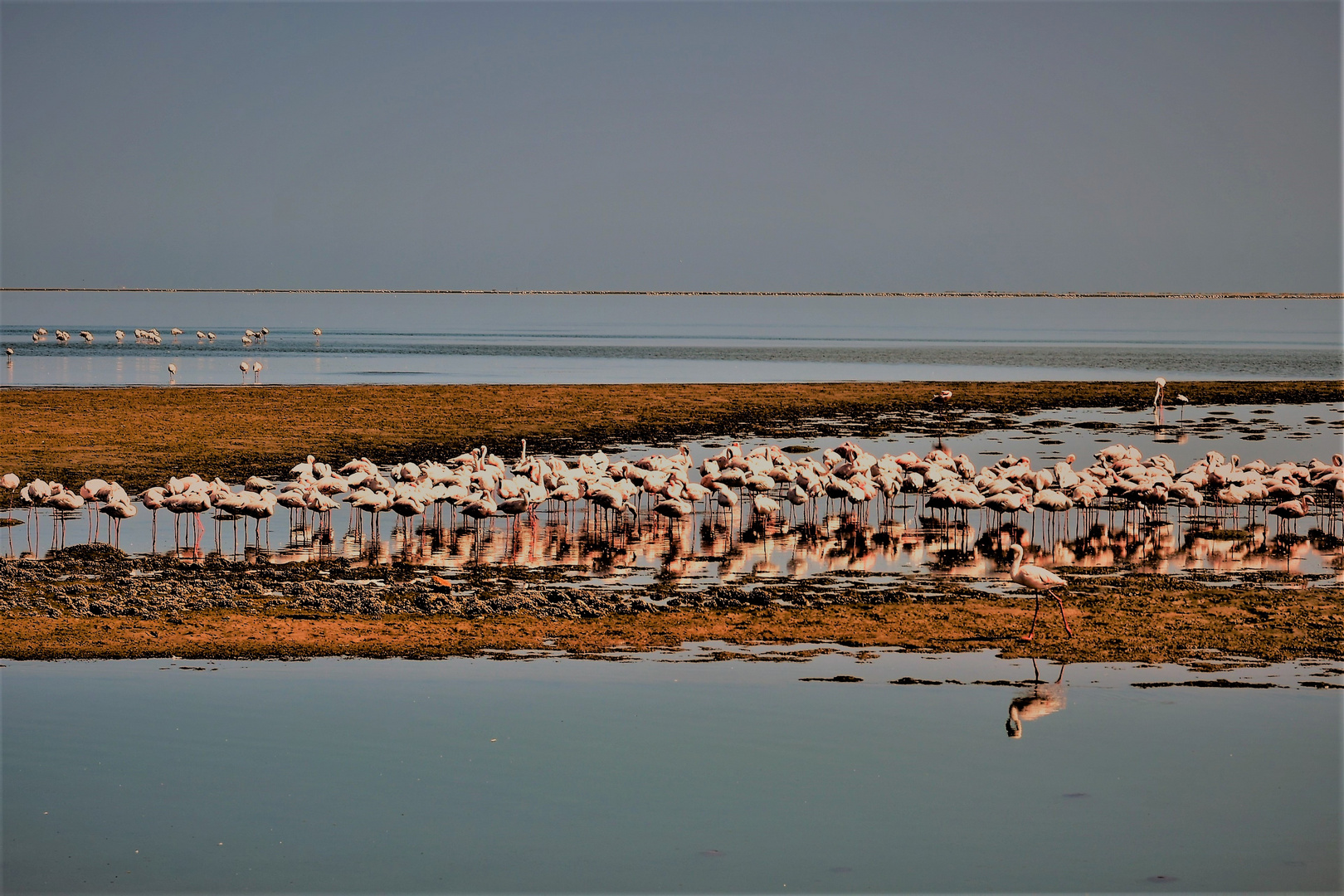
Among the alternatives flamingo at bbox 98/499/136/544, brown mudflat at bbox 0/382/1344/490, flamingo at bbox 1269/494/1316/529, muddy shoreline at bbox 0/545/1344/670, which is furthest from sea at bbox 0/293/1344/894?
brown mudflat at bbox 0/382/1344/490

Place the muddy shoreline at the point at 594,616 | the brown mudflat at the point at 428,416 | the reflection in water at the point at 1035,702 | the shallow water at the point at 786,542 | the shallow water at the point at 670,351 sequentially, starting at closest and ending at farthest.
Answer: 1. the reflection in water at the point at 1035,702
2. the muddy shoreline at the point at 594,616
3. the shallow water at the point at 786,542
4. the brown mudflat at the point at 428,416
5. the shallow water at the point at 670,351

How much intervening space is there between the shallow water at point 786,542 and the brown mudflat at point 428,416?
4.32 meters

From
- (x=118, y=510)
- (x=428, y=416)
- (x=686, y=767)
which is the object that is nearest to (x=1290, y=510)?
(x=686, y=767)

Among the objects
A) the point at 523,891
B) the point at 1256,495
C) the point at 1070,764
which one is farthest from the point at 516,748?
the point at 1256,495

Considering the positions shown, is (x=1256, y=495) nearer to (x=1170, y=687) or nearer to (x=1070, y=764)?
(x=1170, y=687)

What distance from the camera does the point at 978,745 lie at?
847 centimetres

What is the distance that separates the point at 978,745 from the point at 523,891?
10.3ft

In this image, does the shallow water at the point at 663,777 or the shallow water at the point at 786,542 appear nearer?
the shallow water at the point at 663,777

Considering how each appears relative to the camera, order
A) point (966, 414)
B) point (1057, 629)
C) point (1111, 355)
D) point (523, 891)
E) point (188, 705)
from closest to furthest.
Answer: point (523, 891), point (188, 705), point (1057, 629), point (966, 414), point (1111, 355)

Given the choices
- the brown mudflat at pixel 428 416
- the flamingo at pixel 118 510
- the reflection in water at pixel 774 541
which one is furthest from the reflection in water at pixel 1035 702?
the brown mudflat at pixel 428 416

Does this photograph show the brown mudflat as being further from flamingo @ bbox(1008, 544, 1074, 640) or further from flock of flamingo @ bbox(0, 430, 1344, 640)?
flamingo @ bbox(1008, 544, 1074, 640)

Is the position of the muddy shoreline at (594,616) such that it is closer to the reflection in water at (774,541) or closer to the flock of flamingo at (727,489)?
the reflection in water at (774,541)

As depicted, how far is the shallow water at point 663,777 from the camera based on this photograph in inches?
269

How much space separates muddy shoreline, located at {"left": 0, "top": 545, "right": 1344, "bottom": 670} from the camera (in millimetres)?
10609
